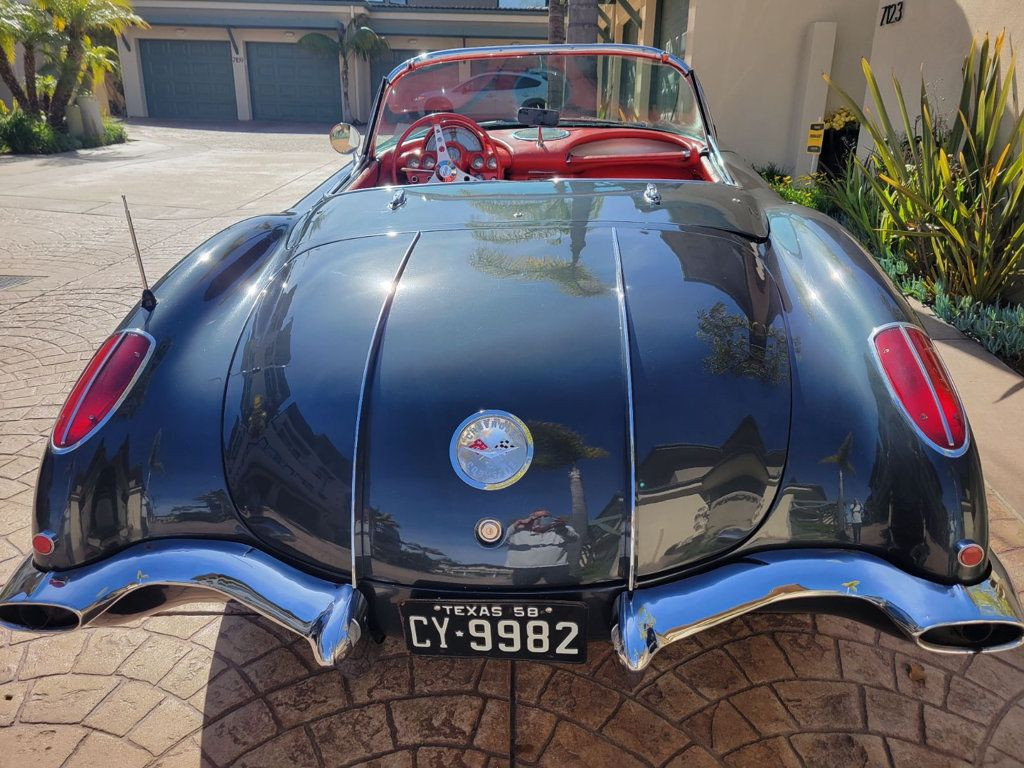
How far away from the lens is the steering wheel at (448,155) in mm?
3209

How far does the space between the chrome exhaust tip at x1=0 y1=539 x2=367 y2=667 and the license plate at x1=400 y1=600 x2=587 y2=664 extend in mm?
132

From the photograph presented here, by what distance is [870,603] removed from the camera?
1.45m

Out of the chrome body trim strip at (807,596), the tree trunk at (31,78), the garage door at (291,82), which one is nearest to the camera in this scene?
the chrome body trim strip at (807,596)

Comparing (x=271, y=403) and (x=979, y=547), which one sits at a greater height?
(x=271, y=403)

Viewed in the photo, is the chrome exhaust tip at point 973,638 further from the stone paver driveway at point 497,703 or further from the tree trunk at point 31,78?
the tree trunk at point 31,78

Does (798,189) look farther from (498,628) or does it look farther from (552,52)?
(498,628)

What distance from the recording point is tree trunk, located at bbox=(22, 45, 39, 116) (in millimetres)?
13775

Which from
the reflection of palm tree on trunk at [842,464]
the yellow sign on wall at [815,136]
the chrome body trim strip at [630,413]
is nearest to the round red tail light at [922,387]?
the reflection of palm tree on trunk at [842,464]

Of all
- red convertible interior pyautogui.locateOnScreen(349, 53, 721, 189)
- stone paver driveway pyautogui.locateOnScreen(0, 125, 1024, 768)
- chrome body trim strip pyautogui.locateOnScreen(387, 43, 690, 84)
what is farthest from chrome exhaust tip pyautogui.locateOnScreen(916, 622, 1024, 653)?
chrome body trim strip pyautogui.locateOnScreen(387, 43, 690, 84)

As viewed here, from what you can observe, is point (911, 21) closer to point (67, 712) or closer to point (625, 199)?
point (625, 199)

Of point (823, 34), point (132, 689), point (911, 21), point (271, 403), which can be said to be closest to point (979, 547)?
point (271, 403)

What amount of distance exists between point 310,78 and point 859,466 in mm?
25591

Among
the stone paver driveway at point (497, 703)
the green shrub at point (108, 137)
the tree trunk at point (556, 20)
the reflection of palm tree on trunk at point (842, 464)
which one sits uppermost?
the tree trunk at point (556, 20)

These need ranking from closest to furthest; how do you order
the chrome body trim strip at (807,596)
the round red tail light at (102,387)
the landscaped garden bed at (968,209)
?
Result: the chrome body trim strip at (807,596), the round red tail light at (102,387), the landscaped garden bed at (968,209)
